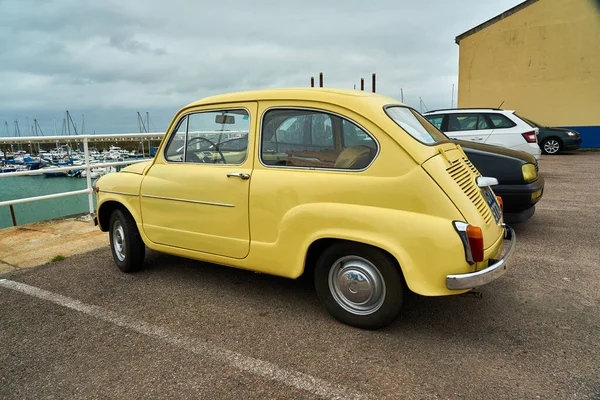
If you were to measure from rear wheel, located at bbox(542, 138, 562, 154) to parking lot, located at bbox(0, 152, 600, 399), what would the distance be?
13205mm

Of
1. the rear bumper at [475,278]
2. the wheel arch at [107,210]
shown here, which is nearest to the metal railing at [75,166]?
the wheel arch at [107,210]

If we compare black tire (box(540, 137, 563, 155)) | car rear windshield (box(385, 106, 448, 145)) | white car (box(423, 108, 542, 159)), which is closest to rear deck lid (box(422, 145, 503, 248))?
car rear windshield (box(385, 106, 448, 145))

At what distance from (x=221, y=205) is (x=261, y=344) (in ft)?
3.95

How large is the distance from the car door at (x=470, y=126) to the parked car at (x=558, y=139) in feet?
24.2

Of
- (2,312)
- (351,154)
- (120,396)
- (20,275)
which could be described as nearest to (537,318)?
(351,154)

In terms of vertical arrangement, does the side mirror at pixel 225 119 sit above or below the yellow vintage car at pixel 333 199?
above

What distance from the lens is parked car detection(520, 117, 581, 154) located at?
1541cm

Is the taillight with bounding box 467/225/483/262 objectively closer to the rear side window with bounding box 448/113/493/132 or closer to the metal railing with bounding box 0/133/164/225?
the metal railing with bounding box 0/133/164/225

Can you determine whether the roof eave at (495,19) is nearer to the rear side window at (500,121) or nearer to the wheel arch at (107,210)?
the rear side window at (500,121)

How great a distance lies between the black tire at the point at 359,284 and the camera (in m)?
2.90

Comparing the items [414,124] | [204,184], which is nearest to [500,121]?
[414,124]

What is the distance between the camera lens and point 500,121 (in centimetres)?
955

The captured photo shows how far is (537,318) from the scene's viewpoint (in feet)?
10.6

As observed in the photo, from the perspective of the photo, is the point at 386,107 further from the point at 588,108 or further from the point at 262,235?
the point at 588,108
